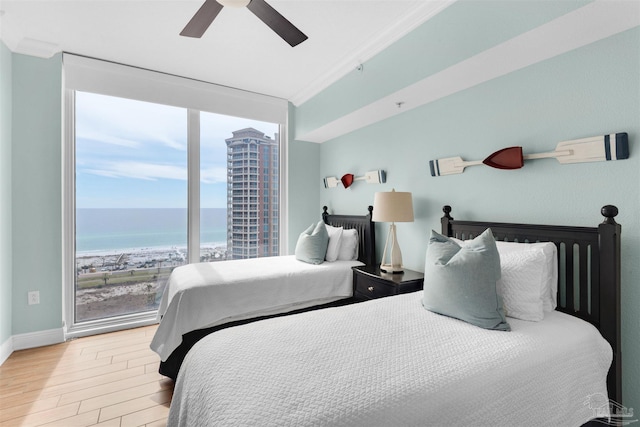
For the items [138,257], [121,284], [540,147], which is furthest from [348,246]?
[121,284]

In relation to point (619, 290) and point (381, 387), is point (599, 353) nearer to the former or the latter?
point (619, 290)

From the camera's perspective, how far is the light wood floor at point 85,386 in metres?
1.90

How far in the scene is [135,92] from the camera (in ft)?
10.8

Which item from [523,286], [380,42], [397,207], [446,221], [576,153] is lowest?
[523,286]

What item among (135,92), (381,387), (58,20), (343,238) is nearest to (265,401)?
(381,387)

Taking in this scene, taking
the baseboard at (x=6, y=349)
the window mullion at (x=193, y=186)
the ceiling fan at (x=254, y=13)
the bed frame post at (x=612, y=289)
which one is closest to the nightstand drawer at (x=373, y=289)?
the bed frame post at (x=612, y=289)

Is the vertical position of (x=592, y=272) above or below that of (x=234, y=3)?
below

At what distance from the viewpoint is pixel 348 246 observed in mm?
3238

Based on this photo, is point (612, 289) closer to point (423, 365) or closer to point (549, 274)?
point (549, 274)

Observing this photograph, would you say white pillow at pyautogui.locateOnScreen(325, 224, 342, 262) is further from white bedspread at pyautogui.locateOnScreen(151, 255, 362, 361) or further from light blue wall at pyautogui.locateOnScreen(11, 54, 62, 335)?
light blue wall at pyautogui.locateOnScreen(11, 54, 62, 335)

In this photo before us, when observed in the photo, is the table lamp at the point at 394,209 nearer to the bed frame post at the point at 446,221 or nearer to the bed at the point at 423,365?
the bed frame post at the point at 446,221

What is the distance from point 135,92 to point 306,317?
3.15 meters

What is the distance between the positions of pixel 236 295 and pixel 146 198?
1.92m

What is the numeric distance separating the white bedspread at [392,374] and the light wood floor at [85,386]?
999 millimetres
